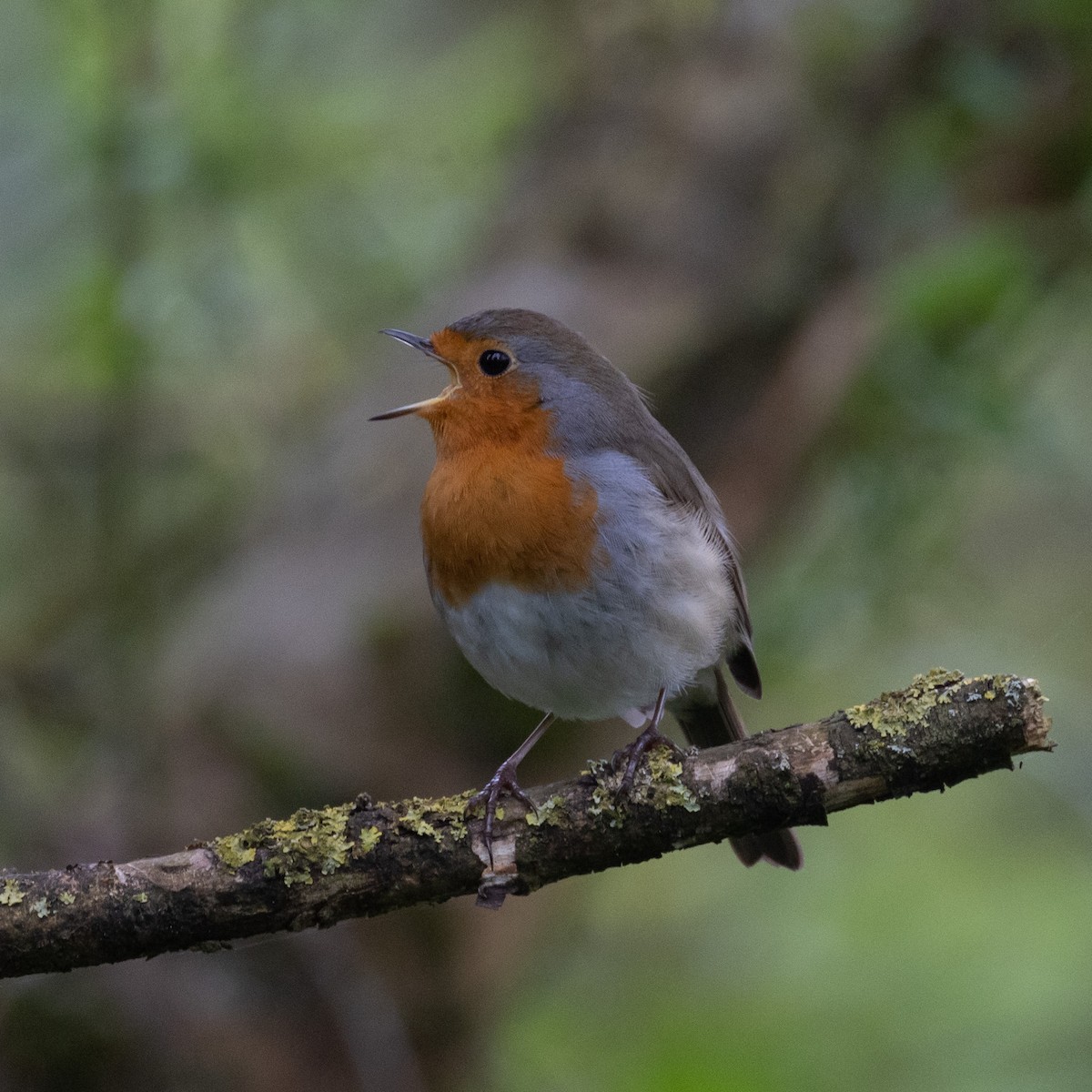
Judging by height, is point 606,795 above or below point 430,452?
below

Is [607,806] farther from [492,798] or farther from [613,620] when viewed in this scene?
[613,620]

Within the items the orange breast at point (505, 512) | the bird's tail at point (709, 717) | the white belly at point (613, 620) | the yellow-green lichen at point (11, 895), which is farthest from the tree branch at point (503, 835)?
the bird's tail at point (709, 717)

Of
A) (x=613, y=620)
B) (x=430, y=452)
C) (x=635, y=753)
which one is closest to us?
(x=635, y=753)

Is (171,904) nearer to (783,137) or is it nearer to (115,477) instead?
(115,477)

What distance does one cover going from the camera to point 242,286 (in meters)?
4.68

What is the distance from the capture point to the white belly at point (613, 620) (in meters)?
3.52

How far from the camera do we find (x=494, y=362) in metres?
4.07

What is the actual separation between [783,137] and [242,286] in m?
2.47

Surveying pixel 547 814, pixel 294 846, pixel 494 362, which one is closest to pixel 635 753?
pixel 547 814

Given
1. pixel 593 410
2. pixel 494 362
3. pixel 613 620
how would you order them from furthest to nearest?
pixel 494 362 < pixel 593 410 < pixel 613 620

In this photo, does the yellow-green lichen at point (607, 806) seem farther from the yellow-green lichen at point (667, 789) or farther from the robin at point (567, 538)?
the robin at point (567, 538)

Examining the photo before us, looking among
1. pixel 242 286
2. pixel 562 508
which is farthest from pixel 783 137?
pixel 562 508

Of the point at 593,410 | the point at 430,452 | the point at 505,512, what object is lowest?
the point at 505,512

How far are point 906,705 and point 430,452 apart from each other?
2.72 meters
